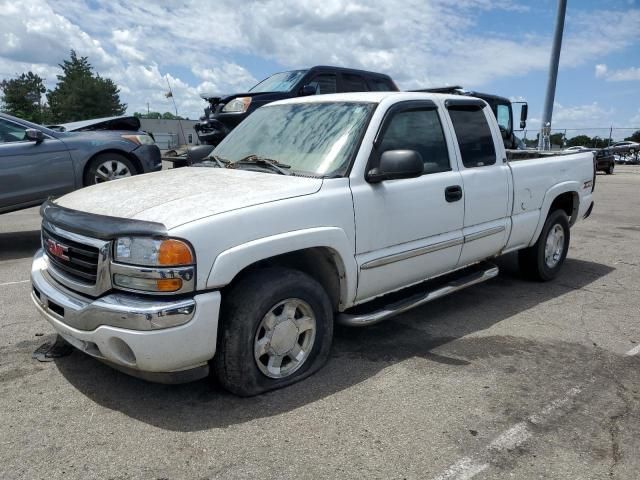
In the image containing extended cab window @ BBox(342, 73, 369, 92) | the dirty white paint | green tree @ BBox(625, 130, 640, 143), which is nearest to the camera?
the dirty white paint

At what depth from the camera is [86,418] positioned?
306cm

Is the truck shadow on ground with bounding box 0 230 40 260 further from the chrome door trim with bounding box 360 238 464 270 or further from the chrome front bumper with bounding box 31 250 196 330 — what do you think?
the chrome door trim with bounding box 360 238 464 270

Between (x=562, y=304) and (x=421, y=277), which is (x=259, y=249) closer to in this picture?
(x=421, y=277)

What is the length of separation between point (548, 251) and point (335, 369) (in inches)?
127

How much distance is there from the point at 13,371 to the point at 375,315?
2.35 meters

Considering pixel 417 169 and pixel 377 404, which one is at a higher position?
pixel 417 169

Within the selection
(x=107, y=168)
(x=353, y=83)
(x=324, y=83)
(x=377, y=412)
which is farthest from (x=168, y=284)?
(x=353, y=83)

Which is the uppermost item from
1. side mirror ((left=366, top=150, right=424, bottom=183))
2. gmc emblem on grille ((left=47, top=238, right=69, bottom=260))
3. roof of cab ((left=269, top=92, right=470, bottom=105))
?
roof of cab ((left=269, top=92, right=470, bottom=105))

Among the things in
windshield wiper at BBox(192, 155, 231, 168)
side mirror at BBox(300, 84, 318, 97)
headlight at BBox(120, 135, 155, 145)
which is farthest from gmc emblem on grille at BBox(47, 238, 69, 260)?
side mirror at BBox(300, 84, 318, 97)

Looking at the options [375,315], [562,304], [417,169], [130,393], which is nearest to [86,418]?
[130,393]

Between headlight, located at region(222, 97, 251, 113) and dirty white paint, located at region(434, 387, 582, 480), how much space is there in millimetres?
7519

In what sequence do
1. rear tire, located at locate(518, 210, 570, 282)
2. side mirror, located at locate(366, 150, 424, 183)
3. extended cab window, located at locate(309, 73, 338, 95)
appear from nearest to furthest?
side mirror, located at locate(366, 150, 424, 183), rear tire, located at locate(518, 210, 570, 282), extended cab window, located at locate(309, 73, 338, 95)

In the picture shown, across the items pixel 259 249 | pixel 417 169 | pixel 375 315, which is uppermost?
pixel 417 169

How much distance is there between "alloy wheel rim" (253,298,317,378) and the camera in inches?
129
